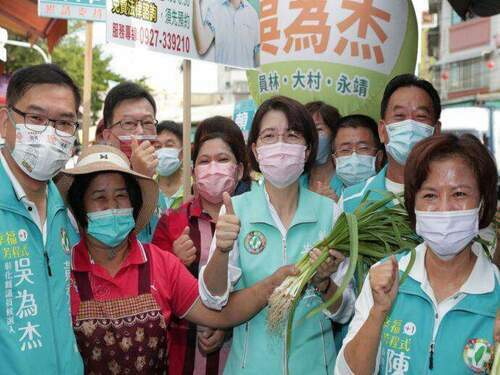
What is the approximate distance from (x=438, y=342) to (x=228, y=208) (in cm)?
102

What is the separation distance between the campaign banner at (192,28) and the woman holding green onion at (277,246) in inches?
50.7

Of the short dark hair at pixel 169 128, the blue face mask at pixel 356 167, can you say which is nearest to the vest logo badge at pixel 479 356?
the blue face mask at pixel 356 167

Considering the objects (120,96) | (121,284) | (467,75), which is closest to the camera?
(121,284)

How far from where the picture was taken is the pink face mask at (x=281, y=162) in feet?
9.62

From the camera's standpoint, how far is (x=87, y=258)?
2811mm

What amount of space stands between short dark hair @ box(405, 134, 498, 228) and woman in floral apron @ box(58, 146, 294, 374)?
64 centimetres

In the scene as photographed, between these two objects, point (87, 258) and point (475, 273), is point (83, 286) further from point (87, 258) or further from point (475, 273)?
point (475, 273)

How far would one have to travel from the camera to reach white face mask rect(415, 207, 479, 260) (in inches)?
89.4

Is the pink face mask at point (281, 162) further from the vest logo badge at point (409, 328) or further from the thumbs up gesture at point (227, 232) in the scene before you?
the vest logo badge at point (409, 328)

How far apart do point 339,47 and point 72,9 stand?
2.00 meters

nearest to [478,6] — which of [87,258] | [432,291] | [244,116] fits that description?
[432,291]

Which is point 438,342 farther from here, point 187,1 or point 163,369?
point 187,1

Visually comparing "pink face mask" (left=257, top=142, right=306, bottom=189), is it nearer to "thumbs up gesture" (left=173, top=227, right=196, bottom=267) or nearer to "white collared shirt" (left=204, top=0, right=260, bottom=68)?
"thumbs up gesture" (left=173, top=227, right=196, bottom=267)

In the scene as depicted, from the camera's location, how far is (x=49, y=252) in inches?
100.0
